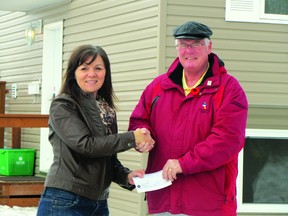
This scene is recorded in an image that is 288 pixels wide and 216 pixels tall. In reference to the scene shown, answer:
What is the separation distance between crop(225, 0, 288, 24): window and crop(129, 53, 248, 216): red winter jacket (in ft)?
10.7

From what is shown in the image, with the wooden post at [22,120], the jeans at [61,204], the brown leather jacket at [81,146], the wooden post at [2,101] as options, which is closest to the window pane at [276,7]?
the wooden post at [22,120]

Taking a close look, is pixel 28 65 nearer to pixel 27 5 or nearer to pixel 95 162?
pixel 27 5

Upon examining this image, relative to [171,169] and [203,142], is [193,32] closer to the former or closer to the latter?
[203,142]

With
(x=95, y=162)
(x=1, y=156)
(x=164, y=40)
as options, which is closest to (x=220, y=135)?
(x=95, y=162)

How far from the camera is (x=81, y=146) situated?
10.4 feet

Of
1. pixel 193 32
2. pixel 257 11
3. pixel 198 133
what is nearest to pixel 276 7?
pixel 257 11

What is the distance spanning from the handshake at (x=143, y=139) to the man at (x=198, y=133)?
3.4 inches

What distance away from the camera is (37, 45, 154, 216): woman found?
318 cm

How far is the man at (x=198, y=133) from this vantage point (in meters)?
3.20

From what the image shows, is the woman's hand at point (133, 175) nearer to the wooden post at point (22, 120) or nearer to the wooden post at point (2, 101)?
the wooden post at point (22, 120)

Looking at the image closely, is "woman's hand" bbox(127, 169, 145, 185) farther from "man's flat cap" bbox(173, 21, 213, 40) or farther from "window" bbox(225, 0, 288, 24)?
"window" bbox(225, 0, 288, 24)

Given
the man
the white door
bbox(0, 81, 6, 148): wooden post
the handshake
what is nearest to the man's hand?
the man

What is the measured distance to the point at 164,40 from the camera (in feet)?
20.8

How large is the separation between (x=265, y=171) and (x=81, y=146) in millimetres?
3880
